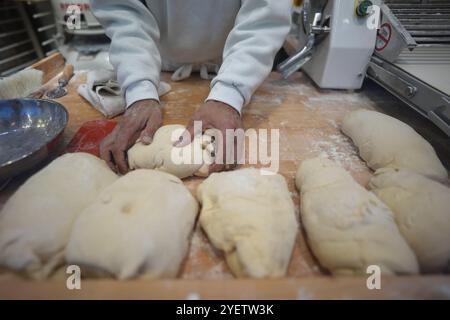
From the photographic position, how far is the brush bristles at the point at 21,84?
1263mm

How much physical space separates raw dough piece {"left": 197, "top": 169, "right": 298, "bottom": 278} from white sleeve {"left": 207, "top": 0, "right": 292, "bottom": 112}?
42cm

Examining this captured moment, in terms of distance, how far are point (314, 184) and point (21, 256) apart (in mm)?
778

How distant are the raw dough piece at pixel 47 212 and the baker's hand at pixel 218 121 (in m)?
0.32

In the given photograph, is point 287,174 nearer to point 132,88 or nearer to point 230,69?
point 230,69

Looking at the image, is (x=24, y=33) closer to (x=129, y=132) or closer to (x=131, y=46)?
(x=131, y=46)

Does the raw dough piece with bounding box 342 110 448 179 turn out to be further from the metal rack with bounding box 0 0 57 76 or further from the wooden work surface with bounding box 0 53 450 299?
the metal rack with bounding box 0 0 57 76

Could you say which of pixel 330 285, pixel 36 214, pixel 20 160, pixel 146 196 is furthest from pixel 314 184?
pixel 20 160

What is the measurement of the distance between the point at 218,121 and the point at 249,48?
0.38 metres

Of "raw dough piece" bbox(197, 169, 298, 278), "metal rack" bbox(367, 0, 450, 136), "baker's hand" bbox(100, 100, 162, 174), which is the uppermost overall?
"metal rack" bbox(367, 0, 450, 136)

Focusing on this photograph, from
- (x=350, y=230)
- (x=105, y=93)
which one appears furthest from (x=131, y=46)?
(x=350, y=230)

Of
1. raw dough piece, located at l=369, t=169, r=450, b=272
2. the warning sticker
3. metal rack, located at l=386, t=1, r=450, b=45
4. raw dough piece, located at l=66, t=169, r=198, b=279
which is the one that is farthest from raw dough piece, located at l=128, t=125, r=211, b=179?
metal rack, located at l=386, t=1, r=450, b=45

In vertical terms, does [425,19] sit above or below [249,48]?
above

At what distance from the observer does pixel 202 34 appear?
1.36 metres

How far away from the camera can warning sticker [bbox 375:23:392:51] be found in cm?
124
